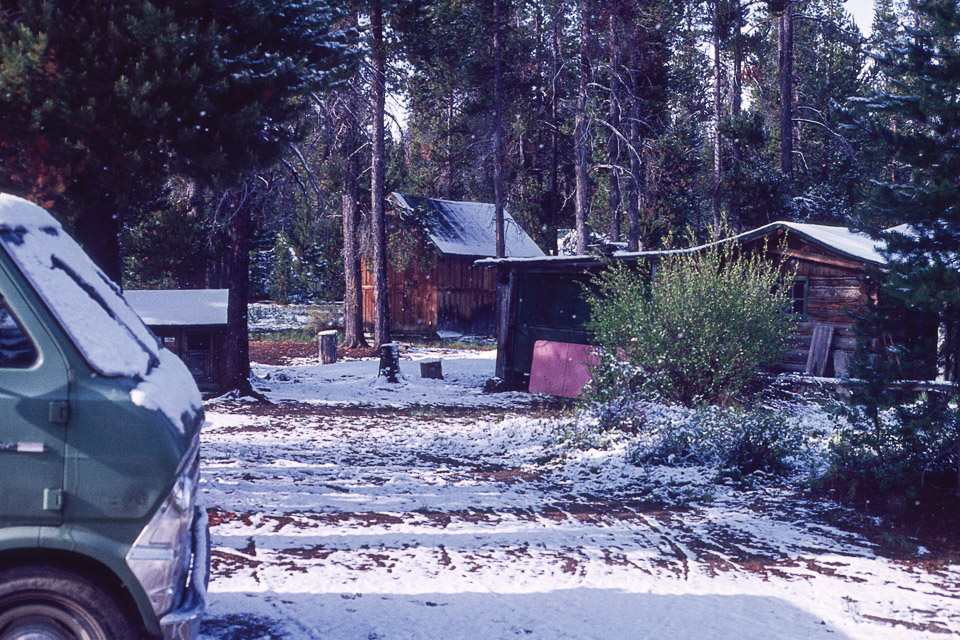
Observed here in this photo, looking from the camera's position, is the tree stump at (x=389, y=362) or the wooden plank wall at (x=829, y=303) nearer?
the wooden plank wall at (x=829, y=303)

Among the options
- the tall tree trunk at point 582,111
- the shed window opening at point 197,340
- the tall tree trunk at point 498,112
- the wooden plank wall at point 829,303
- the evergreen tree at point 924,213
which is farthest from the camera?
the tall tree trunk at point 498,112

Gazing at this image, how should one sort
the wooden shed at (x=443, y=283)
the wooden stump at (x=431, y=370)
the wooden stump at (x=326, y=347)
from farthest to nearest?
the wooden shed at (x=443, y=283), the wooden stump at (x=326, y=347), the wooden stump at (x=431, y=370)

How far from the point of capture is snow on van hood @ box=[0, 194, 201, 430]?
325 cm

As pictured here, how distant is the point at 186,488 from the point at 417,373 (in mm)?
18582

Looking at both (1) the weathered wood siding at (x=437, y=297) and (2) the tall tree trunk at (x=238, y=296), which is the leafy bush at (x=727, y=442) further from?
(1) the weathered wood siding at (x=437, y=297)

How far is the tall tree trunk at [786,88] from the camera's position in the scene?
2836 cm

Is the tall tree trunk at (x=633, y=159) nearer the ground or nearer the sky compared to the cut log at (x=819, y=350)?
nearer the sky

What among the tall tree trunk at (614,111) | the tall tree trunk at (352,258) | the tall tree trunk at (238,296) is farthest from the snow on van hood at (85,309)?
the tall tree trunk at (614,111)

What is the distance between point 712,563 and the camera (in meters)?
6.26

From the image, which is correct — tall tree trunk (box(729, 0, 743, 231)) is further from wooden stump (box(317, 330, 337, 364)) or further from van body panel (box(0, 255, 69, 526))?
van body panel (box(0, 255, 69, 526))

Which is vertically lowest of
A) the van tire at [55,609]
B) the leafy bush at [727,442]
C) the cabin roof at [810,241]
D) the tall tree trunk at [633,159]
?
the leafy bush at [727,442]

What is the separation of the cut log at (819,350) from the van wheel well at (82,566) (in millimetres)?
15249

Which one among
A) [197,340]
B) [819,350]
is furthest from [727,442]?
[197,340]

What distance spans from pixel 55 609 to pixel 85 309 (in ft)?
3.99
